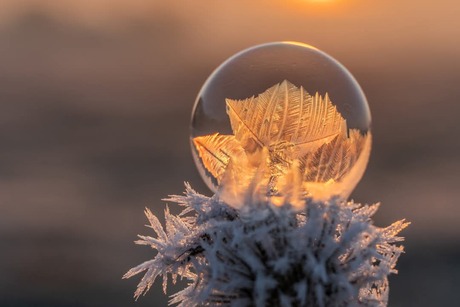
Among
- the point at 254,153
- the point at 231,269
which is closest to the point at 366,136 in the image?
the point at 254,153

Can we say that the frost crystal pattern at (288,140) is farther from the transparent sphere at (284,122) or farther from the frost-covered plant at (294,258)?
the frost-covered plant at (294,258)

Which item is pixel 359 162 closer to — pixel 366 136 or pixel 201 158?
pixel 366 136

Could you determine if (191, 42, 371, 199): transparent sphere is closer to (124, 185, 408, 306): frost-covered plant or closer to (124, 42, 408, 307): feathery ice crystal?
(124, 42, 408, 307): feathery ice crystal

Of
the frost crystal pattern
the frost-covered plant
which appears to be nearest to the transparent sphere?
the frost crystal pattern

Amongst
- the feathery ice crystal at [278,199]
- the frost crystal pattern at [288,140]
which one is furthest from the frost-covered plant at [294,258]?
the frost crystal pattern at [288,140]

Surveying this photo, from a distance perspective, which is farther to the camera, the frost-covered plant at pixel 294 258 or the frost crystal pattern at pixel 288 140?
the frost crystal pattern at pixel 288 140

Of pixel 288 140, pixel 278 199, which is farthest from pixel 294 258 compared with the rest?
pixel 288 140
